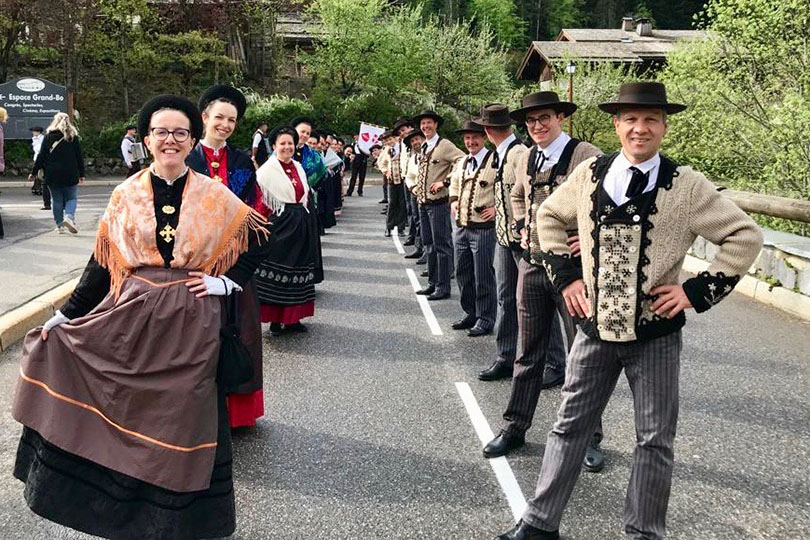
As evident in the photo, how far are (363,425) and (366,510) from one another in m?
1.13

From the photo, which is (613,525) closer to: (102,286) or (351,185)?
(102,286)

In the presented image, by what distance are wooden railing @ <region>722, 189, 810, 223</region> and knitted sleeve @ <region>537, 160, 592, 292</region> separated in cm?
641

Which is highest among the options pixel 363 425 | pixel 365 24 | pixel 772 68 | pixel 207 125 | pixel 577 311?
pixel 365 24

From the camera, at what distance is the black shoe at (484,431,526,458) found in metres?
4.15

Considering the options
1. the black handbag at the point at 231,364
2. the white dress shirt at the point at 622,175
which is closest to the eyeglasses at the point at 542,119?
the white dress shirt at the point at 622,175

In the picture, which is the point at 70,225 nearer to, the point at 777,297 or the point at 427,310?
the point at 427,310

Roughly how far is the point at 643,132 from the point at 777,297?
20.8 feet

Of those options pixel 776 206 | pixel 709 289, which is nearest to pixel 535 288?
pixel 709 289

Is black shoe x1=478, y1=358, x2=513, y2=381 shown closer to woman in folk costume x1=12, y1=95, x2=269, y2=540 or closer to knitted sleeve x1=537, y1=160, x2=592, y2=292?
knitted sleeve x1=537, y1=160, x2=592, y2=292

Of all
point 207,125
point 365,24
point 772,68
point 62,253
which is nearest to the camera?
point 207,125

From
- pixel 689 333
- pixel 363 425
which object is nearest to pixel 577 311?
pixel 363 425

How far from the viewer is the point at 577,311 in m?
3.10

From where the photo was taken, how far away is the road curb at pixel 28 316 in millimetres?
6336

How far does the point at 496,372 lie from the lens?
→ 555 centimetres
